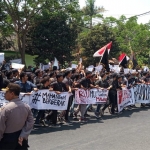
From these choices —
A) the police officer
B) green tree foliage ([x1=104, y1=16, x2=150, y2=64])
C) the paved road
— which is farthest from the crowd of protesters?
green tree foliage ([x1=104, y1=16, x2=150, y2=64])

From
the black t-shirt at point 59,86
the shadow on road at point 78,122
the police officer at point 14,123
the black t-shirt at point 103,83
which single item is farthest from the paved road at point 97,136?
the police officer at point 14,123

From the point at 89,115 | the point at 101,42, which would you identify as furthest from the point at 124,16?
the point at 89,115

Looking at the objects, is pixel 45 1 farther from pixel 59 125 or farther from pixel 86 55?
pixel 59 125

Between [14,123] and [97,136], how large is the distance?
3968mm

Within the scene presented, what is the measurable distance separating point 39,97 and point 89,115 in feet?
9.13

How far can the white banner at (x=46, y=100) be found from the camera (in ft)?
30.0

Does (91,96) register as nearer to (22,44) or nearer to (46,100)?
(46,100)

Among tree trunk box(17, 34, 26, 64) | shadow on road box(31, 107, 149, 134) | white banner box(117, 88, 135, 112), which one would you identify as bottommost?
shadow on road box(31, 107, 149, 134)

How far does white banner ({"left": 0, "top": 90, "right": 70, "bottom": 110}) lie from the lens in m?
9.14

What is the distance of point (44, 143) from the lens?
7.45 meters

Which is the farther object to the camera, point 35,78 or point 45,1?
point 45,1

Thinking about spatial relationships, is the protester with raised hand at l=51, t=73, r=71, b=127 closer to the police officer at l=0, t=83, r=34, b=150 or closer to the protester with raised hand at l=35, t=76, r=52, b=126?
the protester with raised hand at l=35, t=76, r=52, b=126

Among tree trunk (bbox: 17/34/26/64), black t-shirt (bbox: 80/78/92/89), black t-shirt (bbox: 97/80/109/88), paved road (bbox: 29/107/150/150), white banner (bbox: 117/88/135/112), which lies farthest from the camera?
tree trunk (bbox: 17/34/26/64)

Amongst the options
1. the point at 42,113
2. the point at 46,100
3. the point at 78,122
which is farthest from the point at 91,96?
the point at 42,113
